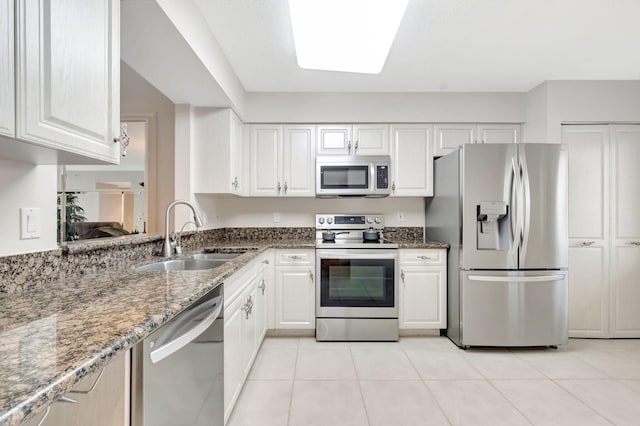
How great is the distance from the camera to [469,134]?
3.23m

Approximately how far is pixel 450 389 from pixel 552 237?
60.0 inches

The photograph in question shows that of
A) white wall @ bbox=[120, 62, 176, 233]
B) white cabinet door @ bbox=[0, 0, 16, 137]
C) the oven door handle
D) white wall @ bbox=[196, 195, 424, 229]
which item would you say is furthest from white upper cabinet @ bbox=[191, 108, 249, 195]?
white cabinet door @ bbox=[0, 0, 16, 137]

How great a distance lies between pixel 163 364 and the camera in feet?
3.68

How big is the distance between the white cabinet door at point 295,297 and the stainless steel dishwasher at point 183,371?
1378 millimetres

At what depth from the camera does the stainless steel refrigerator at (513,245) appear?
2.59m

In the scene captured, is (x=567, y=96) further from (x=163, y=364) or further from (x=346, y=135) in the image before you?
A: (x=163, y=364)

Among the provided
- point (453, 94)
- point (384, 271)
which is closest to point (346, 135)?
point (453, 94)

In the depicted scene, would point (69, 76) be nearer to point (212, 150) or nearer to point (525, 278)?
point (212, 150)

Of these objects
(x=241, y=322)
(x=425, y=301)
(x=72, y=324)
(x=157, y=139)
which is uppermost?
(x=157, y=139)

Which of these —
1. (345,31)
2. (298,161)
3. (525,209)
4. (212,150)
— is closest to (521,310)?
(525,209)

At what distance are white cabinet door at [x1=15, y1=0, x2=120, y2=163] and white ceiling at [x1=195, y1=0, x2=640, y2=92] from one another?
3.36ft

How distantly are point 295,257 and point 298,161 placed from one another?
99 centimetres

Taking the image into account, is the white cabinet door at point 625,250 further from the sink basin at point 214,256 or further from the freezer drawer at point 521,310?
the sink basin at point 214,256

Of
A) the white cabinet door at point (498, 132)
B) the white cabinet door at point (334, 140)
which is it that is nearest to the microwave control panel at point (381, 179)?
the white cabinet door at point (334, 140)
